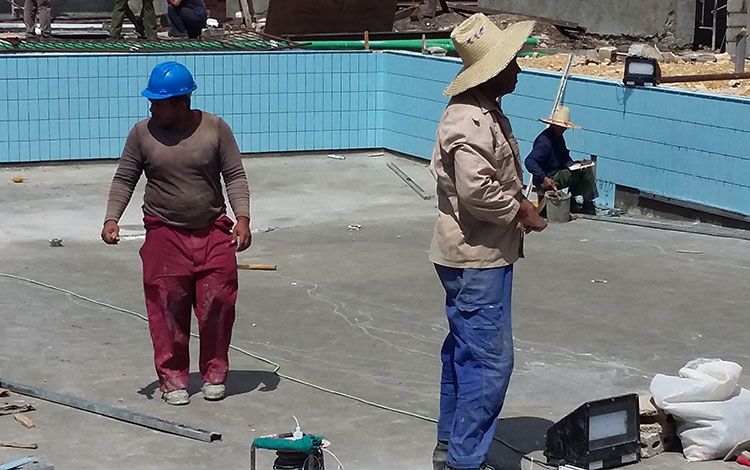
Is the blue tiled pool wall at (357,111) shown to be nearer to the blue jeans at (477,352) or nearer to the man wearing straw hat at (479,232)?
the man wearing straw hat at (479,232)

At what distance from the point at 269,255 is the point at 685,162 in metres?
4.07

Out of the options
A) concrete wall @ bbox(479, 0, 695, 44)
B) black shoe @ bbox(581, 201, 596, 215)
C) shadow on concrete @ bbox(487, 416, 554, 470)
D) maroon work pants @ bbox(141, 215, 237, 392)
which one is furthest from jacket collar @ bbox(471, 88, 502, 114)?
concrete wall @ bbox(479, 0, 695, 44)

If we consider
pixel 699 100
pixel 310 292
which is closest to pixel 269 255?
pixel 310 292

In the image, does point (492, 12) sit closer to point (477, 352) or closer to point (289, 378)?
point (289, 378)

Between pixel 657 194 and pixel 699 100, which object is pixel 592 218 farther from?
pixel 699 100

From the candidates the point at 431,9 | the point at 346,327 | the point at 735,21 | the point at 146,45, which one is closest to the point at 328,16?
the point at 146,45

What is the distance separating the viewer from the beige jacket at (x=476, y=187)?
17.6ft

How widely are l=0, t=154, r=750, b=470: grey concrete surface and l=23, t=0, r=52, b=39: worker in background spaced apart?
612 cm

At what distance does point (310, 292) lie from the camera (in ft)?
31.3

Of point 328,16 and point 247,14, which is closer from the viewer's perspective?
point 328,16

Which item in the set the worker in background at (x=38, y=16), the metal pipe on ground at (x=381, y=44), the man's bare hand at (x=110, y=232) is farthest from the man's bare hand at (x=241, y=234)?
the worker in background at (x=38, y=16)

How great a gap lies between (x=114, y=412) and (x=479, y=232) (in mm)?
2302

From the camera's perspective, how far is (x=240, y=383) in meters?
7.32

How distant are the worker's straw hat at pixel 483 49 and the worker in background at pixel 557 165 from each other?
251 inches
